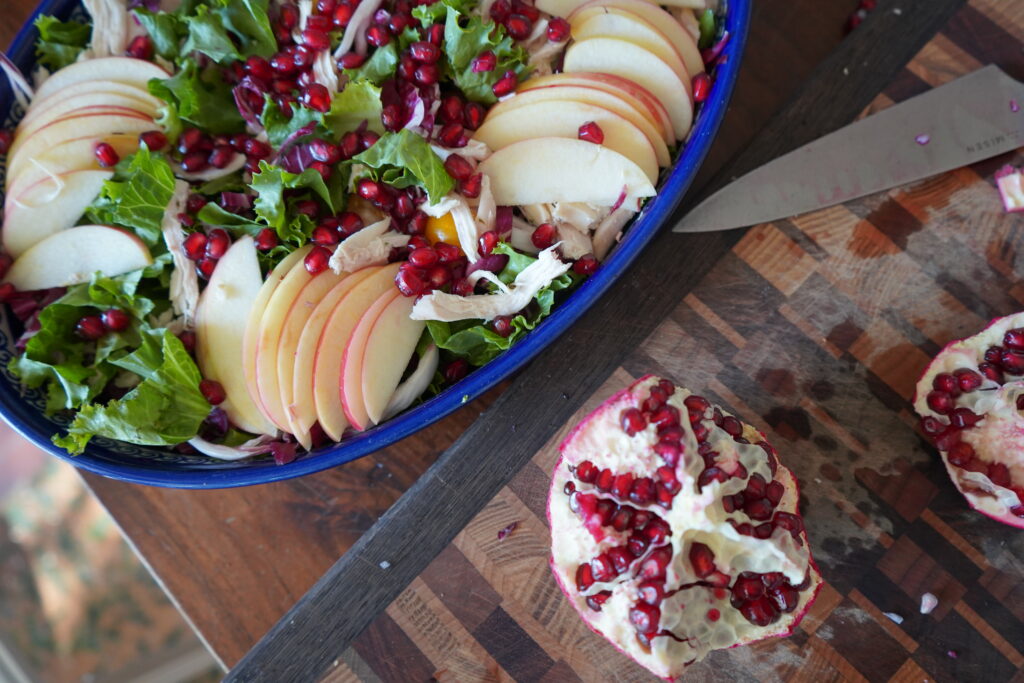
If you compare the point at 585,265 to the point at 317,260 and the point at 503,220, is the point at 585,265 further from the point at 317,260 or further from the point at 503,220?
the point at 317,260

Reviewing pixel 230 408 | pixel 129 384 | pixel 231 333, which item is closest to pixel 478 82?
pixel 231 333

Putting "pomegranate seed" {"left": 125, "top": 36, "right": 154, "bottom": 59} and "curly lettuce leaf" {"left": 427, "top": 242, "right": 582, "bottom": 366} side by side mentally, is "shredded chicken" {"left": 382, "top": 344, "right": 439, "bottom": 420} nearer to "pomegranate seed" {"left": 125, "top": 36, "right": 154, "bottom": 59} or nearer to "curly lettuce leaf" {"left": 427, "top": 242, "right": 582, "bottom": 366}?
"curly lettuce leaf" {"left": 427, "top": 242, "right": 582, "bottom": 366}

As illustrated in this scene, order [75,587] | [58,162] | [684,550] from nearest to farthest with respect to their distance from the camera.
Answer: [684,550] → [58,162] → [75,587]

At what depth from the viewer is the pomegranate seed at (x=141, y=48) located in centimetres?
185

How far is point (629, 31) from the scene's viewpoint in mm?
1688

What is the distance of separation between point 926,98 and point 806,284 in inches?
19.7

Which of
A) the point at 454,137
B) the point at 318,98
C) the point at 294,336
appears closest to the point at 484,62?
the point at 454,137

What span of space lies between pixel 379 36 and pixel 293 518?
3.97 ft

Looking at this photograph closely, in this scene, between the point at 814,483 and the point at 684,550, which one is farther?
the point at 814,483

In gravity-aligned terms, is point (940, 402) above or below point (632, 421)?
above

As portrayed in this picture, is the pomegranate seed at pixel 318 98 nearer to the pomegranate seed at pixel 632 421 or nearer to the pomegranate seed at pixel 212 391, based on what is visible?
the pomegranate seed at pixel 212 391

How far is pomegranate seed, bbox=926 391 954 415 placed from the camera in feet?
5.21

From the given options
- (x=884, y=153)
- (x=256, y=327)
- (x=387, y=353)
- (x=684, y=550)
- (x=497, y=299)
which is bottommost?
(x=256, y=327)

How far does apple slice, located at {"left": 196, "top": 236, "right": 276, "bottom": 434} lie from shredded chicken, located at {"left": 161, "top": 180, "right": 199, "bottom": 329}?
0.9 inches
